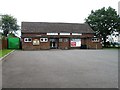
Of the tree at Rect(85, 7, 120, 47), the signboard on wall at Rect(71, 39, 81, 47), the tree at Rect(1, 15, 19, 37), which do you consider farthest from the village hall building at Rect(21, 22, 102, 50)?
the tree at Rect(1, 15, 19, 37)

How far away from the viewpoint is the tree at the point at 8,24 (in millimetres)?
71438

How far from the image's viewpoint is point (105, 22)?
169 feet

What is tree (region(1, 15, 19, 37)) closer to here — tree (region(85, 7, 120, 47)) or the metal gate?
the metal gate

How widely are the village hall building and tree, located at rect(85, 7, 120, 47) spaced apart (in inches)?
169

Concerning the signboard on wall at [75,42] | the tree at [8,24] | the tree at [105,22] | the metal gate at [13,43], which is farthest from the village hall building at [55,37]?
the tree at [8,24]

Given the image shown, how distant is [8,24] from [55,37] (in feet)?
111

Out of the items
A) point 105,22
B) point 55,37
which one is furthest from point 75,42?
point 105,22

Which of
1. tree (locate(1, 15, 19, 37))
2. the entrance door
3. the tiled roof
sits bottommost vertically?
the entrance door

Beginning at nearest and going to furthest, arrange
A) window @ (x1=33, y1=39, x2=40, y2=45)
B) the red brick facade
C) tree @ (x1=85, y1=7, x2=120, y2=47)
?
1. the red brick facade
2. window @ (x1=33, y1=39, x2=40, y2=45)
3. tree @ (x1=85, y1=7, x2=120, y2=47)

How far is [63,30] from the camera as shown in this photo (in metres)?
46.0

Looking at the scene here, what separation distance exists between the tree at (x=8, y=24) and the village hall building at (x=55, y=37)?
26.9m

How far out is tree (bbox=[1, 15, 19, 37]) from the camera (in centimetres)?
7144

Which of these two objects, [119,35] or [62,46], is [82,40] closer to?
[62,46]

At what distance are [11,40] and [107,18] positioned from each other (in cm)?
2453
